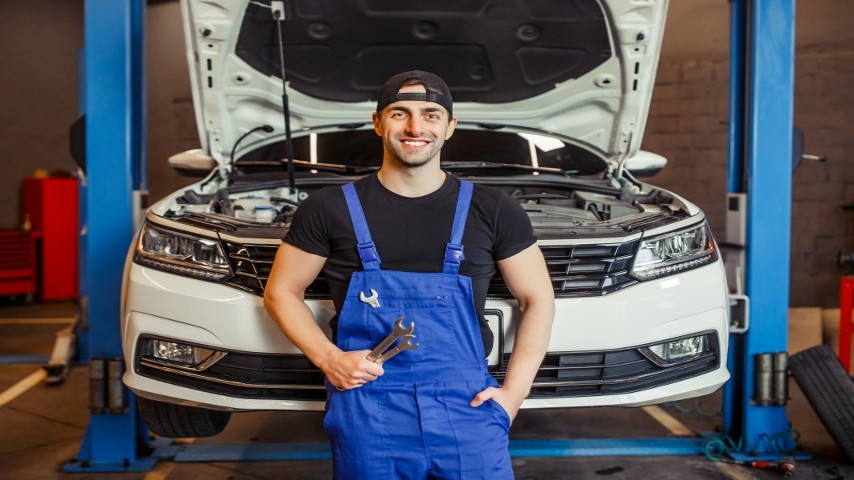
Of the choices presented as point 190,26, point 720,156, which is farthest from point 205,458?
point 720,156

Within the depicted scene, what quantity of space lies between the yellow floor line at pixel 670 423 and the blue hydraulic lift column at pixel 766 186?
0.39 meters

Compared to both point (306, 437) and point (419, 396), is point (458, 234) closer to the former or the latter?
point (419, 396)

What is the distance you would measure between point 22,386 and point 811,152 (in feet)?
20.0

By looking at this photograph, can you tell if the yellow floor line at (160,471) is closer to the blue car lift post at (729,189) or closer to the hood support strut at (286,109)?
the blue car lift post at (729,189)

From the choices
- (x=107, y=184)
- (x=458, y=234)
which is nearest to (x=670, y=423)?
(x=458, y=234)

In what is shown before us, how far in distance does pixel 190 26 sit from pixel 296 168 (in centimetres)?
70

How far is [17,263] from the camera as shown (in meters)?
8.54

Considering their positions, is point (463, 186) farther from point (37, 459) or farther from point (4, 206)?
point (4, 206)

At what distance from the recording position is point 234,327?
2.37 meters

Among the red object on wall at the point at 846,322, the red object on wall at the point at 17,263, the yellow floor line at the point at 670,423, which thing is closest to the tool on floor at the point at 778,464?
the yellow floor line at the point at 670,423

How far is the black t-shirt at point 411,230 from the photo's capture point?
200 centimetres

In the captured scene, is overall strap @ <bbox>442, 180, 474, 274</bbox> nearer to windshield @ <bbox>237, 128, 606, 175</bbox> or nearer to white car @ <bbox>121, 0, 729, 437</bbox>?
white car @ <bbox>121, 0, 729, 437</bbox>

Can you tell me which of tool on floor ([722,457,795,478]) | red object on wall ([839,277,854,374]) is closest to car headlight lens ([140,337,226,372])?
tool on floor ([722,457,795,478])

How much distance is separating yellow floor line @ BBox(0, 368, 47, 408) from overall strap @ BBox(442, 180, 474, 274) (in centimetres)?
346
